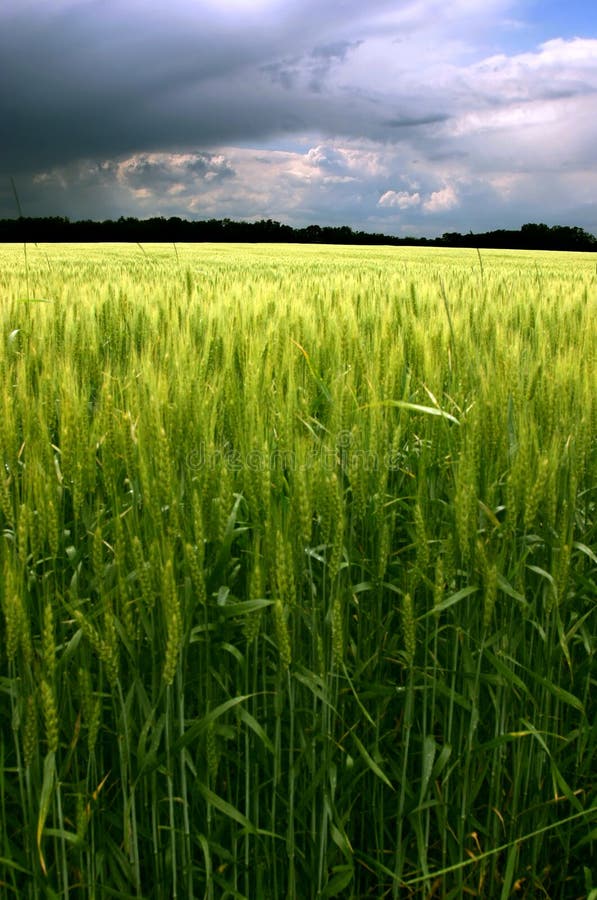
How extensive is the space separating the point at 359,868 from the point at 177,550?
0.68 m

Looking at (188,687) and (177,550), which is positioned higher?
(177,550)

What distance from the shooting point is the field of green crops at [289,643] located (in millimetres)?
1084

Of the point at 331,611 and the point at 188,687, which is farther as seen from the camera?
the point at 188,687

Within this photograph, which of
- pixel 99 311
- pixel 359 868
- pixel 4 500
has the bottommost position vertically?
pixel 359 868

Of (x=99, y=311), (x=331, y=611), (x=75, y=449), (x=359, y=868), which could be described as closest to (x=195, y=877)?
(x=359, y=868)

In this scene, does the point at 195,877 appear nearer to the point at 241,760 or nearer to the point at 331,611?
the point at 241,760

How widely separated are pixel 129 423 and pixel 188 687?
0.46m

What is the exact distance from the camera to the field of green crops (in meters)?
1.08

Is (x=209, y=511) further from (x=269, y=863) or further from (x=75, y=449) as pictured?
(x=269, y=863)

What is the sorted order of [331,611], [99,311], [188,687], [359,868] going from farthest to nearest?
[99,311]
[359,868]
[188,687]
[331,611]

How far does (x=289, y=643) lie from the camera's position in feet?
3.65

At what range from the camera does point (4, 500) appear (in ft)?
3.76

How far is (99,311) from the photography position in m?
2.41

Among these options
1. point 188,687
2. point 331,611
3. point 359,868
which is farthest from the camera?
point 359,868
